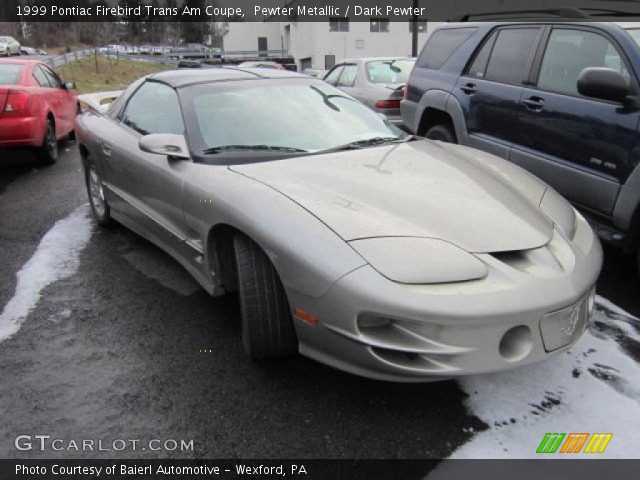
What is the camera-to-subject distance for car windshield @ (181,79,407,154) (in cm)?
319

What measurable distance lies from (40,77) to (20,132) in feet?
5.21

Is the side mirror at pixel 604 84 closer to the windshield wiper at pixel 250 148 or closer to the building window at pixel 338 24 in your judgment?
the windshield wiper at pixel 250 148

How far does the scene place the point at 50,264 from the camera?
407cm

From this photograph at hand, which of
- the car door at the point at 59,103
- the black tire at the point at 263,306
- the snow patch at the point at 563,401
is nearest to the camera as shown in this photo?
the snow patch at the point at 563,401

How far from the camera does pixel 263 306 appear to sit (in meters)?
2.46

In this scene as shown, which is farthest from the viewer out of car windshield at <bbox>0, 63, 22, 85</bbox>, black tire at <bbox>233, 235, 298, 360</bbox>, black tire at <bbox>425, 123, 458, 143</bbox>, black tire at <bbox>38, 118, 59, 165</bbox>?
black tire at <bbox>38, 118, 59, 165</bbox>

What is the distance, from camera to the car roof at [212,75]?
370cm

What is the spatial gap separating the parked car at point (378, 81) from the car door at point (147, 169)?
4.14 metres

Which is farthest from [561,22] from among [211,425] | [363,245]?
[211,425]

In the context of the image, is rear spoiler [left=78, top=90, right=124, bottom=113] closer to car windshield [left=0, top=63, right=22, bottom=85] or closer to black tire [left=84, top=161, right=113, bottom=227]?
black tire [left=84, top=161, right=113, bottom=227]

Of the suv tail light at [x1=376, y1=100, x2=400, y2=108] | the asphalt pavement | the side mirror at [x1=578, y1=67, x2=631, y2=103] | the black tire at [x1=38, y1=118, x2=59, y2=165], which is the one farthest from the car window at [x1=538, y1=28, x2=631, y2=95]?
the black tire at [x1=38, y1=118, x2=59, y2=165]

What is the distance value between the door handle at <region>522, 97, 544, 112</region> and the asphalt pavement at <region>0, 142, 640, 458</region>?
4.33 feet

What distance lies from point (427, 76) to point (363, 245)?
3802 millimetres

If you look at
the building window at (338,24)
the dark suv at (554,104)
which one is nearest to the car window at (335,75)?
the dark suv at (554,104)
